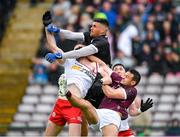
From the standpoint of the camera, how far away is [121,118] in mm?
16734

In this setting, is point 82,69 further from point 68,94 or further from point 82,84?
point 68,94

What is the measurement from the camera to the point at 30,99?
24.1m

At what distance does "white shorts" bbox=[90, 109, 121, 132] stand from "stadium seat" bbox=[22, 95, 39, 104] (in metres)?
7.41

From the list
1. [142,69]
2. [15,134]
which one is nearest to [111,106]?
[15,134]

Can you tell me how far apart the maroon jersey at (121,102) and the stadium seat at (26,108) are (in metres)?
7.07

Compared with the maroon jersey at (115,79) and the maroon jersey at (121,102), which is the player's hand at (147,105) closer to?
the maroon jersey at (121,102)

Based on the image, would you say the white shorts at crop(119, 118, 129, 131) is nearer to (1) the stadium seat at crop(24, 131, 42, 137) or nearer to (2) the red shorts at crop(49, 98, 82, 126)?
(2) the red shorts at crop(49, 98, 82, 126)

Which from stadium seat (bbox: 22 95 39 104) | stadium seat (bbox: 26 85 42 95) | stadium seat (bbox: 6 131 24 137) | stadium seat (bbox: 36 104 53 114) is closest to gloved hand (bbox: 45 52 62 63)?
stadium seat (bbox: 6 131 24 137)

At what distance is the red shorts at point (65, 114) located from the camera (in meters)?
16.7

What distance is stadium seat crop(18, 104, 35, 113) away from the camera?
2369 centimetres

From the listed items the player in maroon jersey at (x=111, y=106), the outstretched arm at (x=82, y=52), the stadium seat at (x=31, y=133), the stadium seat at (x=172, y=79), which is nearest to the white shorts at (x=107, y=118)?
the player in maroon jersey at (x=111, y=106)

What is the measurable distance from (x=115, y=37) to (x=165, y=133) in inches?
133

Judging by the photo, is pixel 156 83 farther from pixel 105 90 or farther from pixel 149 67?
pixel 105 90

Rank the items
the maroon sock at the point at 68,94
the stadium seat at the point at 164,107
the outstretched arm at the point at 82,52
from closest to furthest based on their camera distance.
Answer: the maroon sock at the point at 68,94
the outstretched arm at the point at 82,52
the stadium seat at the point at 164,107
